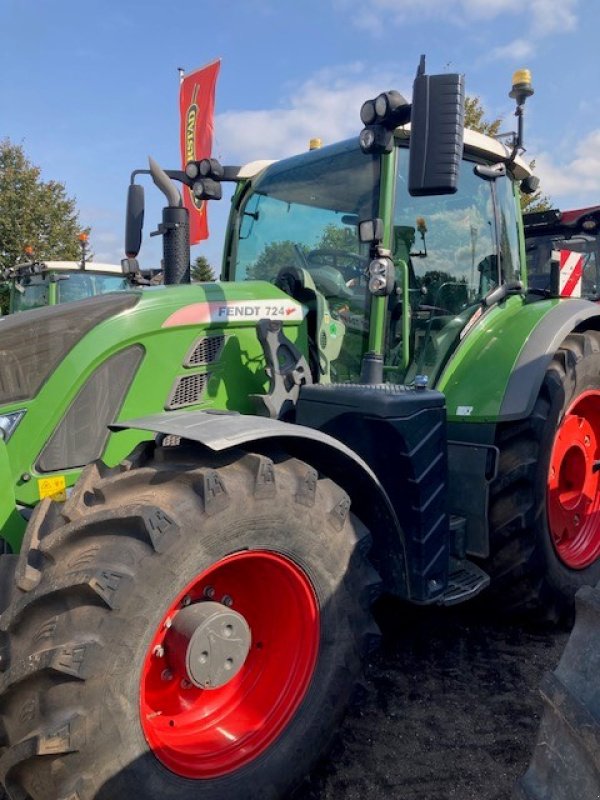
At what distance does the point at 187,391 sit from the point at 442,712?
1625 mm

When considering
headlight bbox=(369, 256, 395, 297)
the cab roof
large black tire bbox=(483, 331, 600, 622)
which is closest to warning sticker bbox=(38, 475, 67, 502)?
headlight bbox=(369, 256, 395, 297)

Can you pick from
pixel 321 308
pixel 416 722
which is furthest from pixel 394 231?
pixel 416 722

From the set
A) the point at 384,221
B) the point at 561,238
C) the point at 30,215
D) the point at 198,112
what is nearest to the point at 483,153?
the point at 384,221

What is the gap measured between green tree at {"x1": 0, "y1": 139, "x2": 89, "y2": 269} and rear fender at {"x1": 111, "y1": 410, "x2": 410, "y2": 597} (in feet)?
69.6

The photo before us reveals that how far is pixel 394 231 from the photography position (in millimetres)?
3152

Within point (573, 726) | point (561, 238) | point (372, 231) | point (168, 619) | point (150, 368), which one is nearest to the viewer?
point (573, 726)

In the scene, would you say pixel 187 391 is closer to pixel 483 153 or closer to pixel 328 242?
pixel 328 242

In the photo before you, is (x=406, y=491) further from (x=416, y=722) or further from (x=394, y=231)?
(x=394, y=231)

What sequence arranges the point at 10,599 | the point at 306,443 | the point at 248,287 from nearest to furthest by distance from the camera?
the point at 10,599 < the point at 306,443 < the point at 248,287

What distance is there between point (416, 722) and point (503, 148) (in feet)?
9.27

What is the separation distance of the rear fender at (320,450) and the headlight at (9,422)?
1.12 feet

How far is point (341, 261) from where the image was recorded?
10.5 ft

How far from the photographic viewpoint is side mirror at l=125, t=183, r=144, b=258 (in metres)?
3.56

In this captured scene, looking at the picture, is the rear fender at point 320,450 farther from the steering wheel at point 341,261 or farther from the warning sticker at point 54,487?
the steering wheel at point 341,261
